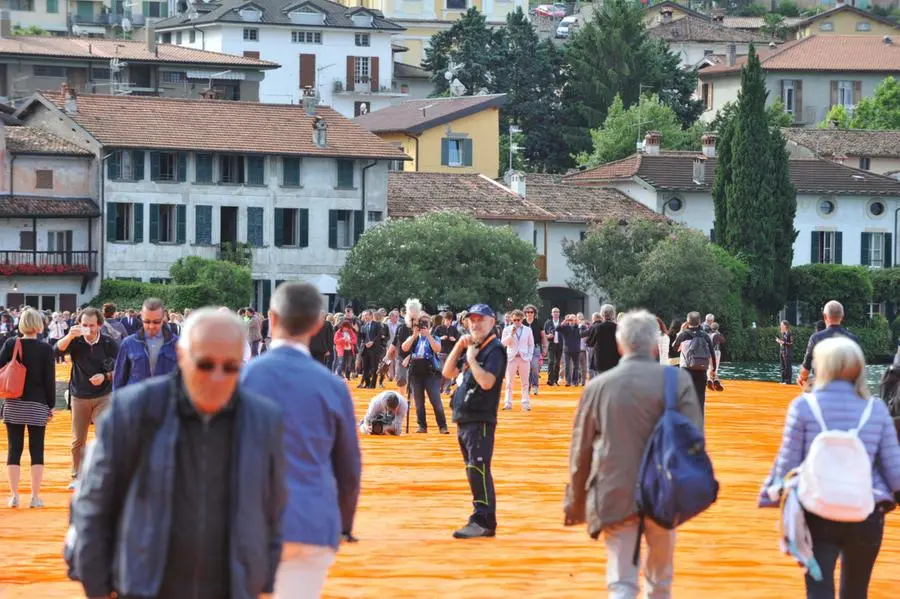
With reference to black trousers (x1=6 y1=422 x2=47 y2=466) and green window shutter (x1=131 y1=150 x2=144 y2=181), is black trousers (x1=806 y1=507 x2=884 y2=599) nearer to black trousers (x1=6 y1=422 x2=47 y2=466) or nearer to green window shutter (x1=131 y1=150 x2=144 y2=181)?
black trousers (x1=6 y1=422 x2=47 y2=466)

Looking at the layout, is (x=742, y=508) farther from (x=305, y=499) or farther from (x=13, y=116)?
(x=13, y=116)

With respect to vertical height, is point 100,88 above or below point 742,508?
above

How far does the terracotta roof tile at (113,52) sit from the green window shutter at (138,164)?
21859mm

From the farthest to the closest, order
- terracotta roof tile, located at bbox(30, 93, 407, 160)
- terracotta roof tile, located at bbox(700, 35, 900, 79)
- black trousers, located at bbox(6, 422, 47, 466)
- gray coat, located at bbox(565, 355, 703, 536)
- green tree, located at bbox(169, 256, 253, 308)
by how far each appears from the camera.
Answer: terracotta roof tile, located at bbox(700, 35, 900, 79)
terracotta roof tile, located at bbox(30, 93, 407, 160)
green tree, located at bbox(169, 256, 253, 308)
black trousers, located at bbox(6, 422, 47, 466)
gray coat, located at bbox(565, 355, 703, 536)

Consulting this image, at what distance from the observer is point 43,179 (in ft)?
241

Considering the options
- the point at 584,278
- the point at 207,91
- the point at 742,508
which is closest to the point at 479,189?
the point at 584,278

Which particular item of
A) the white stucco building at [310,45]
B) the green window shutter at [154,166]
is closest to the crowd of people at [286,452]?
the green window shutter at [154,166]

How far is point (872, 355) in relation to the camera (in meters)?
83.8

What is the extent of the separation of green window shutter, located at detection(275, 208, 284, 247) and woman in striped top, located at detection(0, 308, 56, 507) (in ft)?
191

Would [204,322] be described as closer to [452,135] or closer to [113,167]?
[113,167]

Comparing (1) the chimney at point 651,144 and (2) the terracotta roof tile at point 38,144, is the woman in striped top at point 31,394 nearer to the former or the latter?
(2) the terracotta roof tile at point 38,144

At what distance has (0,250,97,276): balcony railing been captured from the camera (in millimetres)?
71125

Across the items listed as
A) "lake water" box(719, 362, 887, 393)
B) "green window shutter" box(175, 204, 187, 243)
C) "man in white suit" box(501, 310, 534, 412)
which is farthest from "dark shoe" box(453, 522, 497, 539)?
"green window shutter" box(175, 204, 187, 243)

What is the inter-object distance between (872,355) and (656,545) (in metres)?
75.1
